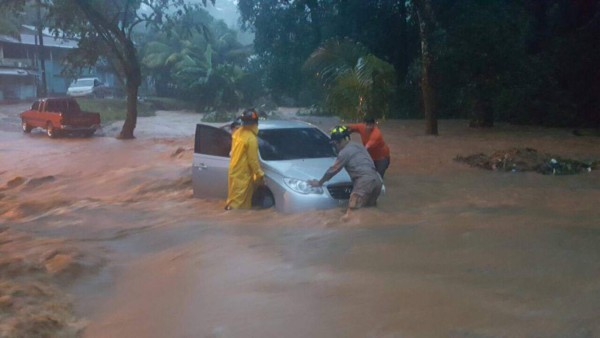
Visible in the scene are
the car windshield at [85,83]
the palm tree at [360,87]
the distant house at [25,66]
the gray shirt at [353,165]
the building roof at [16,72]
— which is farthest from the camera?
the car windshield at [85,83]

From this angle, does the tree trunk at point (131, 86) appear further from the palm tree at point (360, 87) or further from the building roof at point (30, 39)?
the building roof at point (30, 39)

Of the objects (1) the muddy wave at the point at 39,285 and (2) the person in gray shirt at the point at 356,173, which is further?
(2) the person in gray shirt at the point at 356,173

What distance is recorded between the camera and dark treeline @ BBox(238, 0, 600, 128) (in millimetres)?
22031

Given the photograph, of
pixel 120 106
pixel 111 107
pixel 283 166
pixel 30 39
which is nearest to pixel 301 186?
pixel 283 166

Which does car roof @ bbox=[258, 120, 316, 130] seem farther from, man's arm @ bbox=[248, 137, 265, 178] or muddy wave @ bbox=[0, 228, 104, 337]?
muddy wave @ bbox=[0, 228, 104, 337]

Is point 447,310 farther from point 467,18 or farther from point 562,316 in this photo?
point 467,18

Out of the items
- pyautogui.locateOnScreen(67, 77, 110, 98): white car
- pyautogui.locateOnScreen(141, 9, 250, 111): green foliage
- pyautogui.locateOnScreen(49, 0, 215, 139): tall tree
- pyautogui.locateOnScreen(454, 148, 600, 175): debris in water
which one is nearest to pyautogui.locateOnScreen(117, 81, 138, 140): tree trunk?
pyautogui.locateOnScreen(49, 0, 215, 139): tall tree

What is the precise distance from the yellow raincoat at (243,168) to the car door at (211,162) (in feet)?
2.51

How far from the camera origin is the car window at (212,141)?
10844 mm

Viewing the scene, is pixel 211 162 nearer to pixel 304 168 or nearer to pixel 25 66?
pixel 304 168

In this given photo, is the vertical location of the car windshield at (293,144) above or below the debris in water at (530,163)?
above

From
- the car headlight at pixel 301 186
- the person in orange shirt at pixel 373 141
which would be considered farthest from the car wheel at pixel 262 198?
the person in orange shirt at pixel 373 141

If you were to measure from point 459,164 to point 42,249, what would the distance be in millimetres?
9377

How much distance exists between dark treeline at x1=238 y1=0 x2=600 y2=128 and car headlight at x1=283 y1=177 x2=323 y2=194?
10.8 meters
